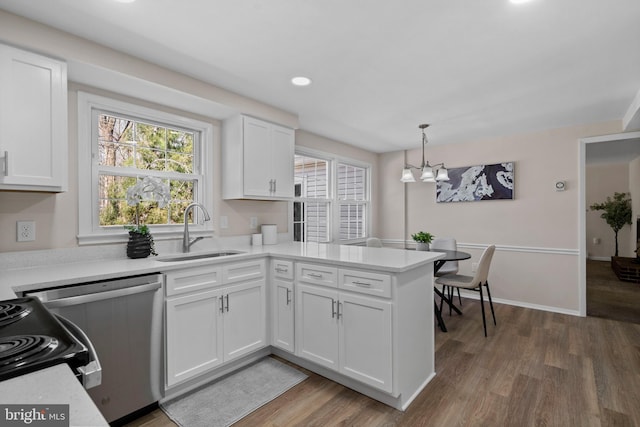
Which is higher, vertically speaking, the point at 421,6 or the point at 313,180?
the point at 421,6

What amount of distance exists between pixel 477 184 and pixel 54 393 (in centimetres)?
493

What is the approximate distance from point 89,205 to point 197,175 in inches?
36.5

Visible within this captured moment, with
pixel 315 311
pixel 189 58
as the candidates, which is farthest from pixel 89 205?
pixel 315 311

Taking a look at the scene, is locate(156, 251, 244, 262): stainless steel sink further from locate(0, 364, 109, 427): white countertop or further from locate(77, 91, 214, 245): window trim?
locate(0, 364, 109, 427): white countertop

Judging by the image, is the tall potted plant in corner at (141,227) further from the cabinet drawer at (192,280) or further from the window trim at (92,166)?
the cabinet drawer at (192,280)

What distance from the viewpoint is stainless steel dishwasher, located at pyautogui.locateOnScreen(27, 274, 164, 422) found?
1700mm

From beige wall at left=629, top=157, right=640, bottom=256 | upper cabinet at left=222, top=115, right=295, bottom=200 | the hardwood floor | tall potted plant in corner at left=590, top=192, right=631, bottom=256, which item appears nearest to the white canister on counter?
upper cabinet at left=222, top=115, right=295, bottom=200

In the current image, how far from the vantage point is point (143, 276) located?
6.53 ft

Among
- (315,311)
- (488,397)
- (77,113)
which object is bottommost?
(488,397)

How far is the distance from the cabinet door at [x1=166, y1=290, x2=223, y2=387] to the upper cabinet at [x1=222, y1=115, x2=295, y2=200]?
1097mm

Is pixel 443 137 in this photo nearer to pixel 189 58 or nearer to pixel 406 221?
pixel 406 221

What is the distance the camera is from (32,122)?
1850 mm

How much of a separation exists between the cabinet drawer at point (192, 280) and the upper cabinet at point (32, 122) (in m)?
0.87

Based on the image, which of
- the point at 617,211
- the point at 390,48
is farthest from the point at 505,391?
the point at 617,211
